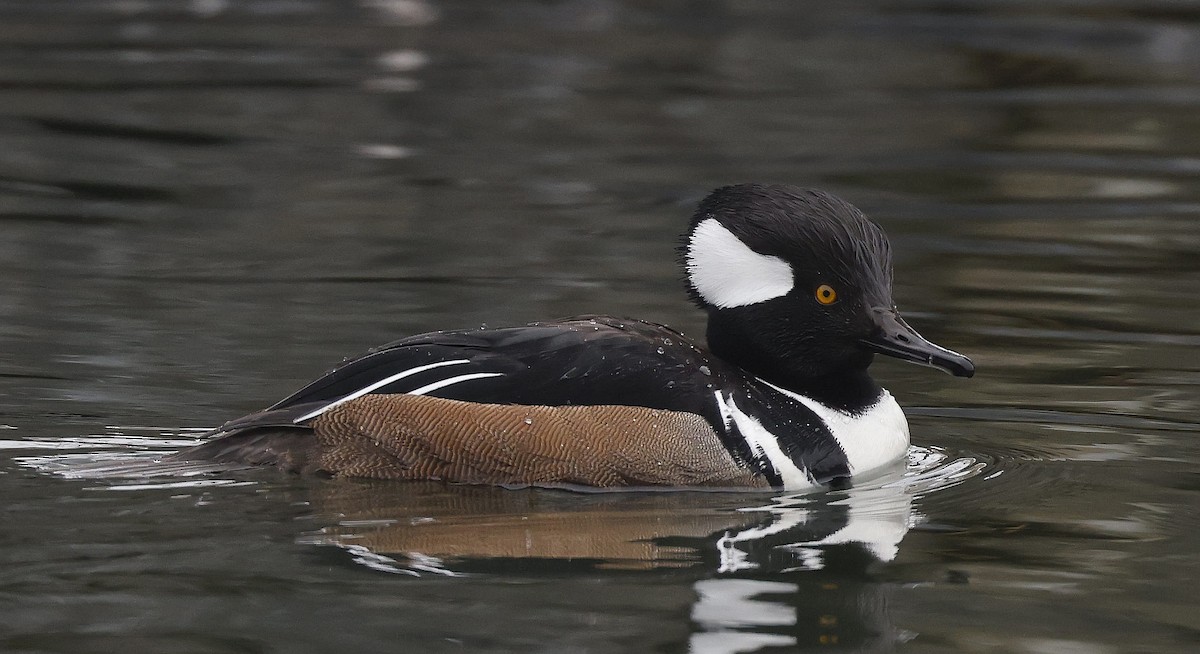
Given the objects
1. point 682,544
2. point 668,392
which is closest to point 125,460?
point 668,392

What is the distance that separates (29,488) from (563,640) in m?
2.20

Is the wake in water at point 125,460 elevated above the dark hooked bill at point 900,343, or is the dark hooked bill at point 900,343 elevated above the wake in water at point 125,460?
the dark hooked bill at point 900,343

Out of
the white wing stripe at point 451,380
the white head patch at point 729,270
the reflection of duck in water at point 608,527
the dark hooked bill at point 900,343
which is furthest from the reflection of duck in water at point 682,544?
the white head patch at point 729,270

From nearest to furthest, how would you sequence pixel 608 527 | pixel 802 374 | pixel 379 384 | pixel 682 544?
pixel 682 544 → pixel 608 527 → pixel 379 384 → pixel 802 374

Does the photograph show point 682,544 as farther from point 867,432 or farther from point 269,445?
point 269,445

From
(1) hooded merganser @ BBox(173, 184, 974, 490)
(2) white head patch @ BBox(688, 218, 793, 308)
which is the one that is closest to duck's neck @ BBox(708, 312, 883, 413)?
(1) hooded merganser @ BBox(173, 184, 974, 490)

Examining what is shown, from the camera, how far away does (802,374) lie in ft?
22.1

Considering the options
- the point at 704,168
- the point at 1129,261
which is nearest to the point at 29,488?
the point at 1129,261

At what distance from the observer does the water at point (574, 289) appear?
5.21 meters

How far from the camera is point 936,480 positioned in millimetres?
6660

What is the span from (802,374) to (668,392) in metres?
0.62

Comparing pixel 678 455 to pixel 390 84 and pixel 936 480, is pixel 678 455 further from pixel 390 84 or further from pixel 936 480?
pixel 390 84

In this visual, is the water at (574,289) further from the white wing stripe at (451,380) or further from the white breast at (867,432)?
the white wing stripe at (451,380)

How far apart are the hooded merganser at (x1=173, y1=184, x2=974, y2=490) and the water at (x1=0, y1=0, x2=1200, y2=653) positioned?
125 mm
